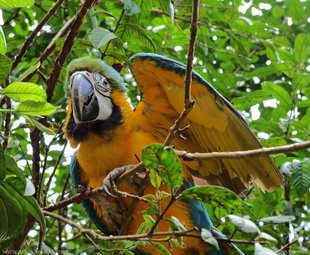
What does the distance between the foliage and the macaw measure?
149 mm

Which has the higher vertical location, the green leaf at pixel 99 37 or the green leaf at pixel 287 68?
the green leaf at pixel 99 37

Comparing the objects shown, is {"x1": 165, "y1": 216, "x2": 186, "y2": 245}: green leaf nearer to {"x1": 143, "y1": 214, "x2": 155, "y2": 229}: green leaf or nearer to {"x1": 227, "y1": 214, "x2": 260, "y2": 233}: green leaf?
{"x1": 143, "y1": 214, "x2": 155, "y2": 229}: green leaf

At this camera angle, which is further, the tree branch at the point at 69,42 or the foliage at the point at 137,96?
the tree branch at the point at 69,42

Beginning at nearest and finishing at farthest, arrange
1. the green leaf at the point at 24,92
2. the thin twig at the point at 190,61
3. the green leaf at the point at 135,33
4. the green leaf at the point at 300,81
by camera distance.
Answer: the thin twig at the point at 190,61 → the green leaf at the point at 24,92 → the green leaf at the point at 135,33 → the green leaf at the point at 300,81

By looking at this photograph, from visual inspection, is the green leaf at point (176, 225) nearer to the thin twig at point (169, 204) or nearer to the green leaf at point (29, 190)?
the thin twig at point (169, 204)

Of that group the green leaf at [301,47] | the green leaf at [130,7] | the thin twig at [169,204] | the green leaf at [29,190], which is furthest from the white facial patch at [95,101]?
the green leaf at [301,47]

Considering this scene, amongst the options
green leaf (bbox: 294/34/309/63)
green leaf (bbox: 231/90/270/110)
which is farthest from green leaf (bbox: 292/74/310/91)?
green leaf (bbox: 294/34/309/63)

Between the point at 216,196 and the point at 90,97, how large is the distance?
1.10 meters

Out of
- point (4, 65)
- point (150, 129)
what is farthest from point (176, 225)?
point (150, 129)

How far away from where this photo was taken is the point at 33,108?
1.41 meters

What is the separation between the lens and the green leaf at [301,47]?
9.64 ft

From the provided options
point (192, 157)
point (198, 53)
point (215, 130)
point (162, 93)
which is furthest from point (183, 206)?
point (198, 53)

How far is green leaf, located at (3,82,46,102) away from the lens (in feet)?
4.60

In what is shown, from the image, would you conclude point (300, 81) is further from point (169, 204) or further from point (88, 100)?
point (169, 204)
